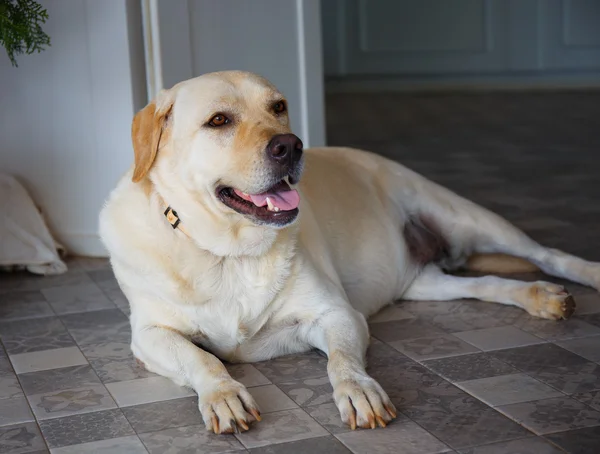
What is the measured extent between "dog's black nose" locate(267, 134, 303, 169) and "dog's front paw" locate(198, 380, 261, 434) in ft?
1.77

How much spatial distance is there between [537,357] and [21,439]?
1325 millimetres

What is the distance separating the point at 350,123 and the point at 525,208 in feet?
10.9

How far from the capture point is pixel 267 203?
2373 millimetres

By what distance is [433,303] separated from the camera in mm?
3139

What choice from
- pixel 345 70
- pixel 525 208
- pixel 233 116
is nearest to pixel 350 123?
pixel 345 70

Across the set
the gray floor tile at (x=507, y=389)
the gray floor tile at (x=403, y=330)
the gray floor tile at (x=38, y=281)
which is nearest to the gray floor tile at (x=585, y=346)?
the gray floor tile at (x=507, y=389)

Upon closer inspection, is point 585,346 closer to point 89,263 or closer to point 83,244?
point 89,263

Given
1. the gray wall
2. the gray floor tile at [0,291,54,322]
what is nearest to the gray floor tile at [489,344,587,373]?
the gray floor tile at [0,291,54,322]

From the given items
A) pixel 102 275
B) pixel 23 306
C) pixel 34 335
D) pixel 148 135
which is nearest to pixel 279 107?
pixel 148 135

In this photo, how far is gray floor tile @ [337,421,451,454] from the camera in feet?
6.63

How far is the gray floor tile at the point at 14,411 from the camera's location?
2.32 meters

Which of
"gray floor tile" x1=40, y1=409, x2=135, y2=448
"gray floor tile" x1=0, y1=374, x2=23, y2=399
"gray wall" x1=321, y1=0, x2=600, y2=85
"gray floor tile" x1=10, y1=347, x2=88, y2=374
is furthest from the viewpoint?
"gray wall" x1=321, y1=0, x2=600, y2=85

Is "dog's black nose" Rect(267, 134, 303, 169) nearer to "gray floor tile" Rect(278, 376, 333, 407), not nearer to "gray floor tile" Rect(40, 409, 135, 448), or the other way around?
"gray floor tile" Rect(278, 376, 333, 407)

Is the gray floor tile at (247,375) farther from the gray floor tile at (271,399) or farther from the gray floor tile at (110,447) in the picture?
the gray floor tile at (110,447)
